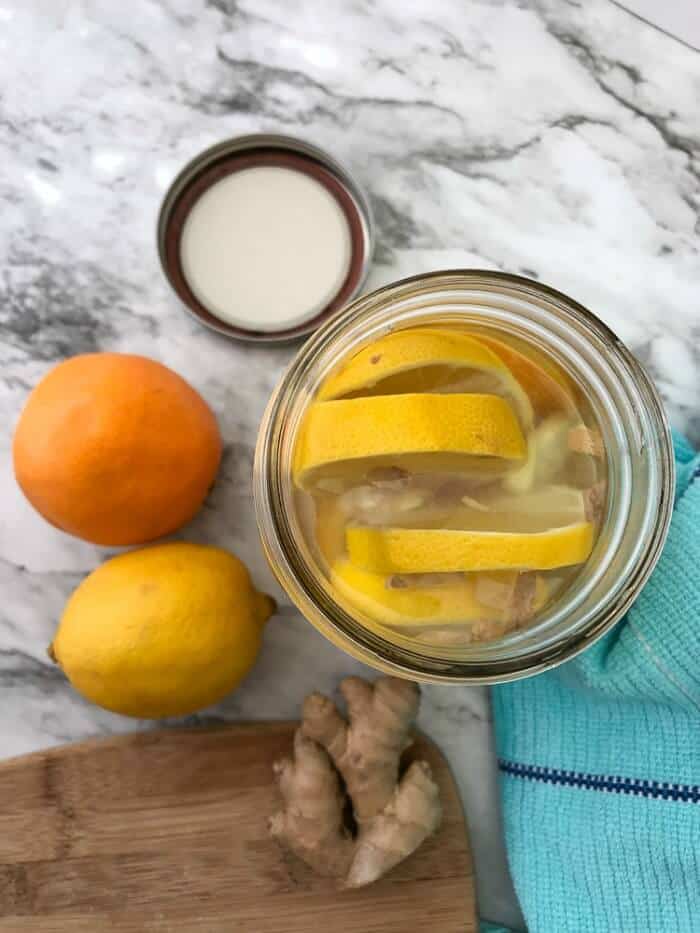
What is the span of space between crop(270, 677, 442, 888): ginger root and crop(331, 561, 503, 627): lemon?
172 mm

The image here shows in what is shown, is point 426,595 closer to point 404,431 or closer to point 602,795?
point 404,431

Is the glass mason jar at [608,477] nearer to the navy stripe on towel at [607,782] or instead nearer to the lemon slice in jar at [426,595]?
the lemon slice in jar at [426,595]

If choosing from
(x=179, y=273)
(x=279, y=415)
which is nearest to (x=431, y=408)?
(x=279, y=415)

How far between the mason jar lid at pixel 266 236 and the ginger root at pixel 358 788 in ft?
0.90

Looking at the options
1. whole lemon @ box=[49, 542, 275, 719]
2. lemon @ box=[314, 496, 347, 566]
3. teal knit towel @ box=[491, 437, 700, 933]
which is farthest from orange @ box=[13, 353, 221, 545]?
teal knit towel @ box=[491, 437, 700, 933]

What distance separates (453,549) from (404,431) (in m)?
0.06

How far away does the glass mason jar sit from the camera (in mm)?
441

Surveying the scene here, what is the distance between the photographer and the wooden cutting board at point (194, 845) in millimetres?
634

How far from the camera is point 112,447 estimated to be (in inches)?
20.8

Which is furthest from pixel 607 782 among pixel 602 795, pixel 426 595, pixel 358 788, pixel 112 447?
A: pixel 112 447

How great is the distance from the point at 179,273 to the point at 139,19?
20cm

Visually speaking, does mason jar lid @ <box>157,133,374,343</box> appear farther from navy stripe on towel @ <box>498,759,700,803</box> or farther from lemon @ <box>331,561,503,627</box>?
navy stripe on towel @ <box>498,759,700,803</box>

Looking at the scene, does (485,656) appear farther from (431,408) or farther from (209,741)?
(209,741)

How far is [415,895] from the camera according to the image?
0.64 meters
